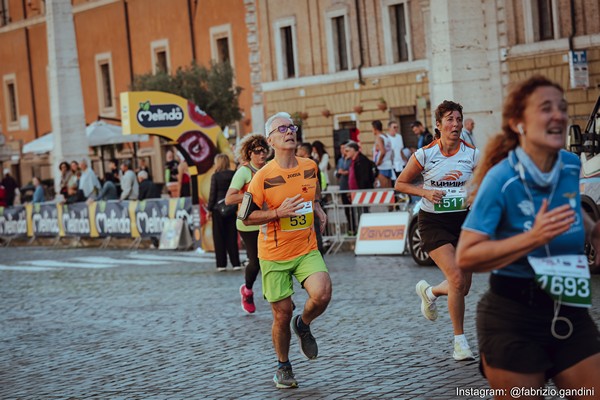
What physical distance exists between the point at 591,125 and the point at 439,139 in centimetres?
643

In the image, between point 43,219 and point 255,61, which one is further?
point 255,61

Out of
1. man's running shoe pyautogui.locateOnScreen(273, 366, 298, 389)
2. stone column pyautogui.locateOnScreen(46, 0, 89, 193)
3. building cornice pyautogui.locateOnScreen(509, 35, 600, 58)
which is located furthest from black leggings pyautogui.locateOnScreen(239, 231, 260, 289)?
stone column pyautogui.locateOnScreen(46, 0, 89, 193)

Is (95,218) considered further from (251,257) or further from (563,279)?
(563,279)

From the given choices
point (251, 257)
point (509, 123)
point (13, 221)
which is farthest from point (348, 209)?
point (509, 123)

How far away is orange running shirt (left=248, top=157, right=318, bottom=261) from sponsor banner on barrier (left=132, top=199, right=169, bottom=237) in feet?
56.8

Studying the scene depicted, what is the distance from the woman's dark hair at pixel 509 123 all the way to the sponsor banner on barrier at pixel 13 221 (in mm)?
28666

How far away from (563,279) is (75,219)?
25.8m

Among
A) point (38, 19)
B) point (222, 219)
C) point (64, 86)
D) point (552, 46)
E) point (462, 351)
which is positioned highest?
point (38, 19)

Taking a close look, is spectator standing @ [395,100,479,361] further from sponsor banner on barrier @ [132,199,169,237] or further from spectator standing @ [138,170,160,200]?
spectator standing @ [138,170,160,200]

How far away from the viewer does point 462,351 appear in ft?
31.3

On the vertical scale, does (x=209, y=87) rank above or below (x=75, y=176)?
above

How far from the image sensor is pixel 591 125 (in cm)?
1606

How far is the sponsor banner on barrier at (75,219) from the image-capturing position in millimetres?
29891

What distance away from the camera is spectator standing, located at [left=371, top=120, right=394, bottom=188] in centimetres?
2502
